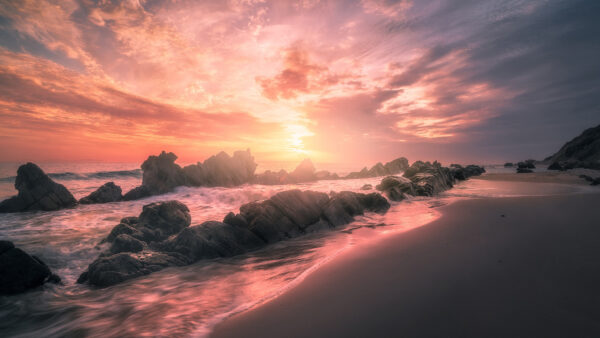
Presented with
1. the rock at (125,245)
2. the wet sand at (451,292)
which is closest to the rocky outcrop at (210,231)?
the rock at (125,245)

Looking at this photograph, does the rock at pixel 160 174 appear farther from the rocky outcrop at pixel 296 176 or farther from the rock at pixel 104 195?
the rocky outcrop at pixel 296 176

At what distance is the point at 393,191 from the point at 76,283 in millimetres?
16502

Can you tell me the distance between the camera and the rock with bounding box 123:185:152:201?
74.2 ft

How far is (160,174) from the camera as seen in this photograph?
26.9m

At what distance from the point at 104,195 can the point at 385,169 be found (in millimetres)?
52276

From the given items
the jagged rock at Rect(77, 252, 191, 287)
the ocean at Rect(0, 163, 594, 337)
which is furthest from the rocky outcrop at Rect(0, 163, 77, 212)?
the jagged rock at Rect(77, 252, 191, 287)

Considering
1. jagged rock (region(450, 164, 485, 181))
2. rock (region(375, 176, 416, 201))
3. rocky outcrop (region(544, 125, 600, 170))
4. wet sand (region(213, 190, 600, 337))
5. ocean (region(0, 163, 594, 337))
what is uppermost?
rocky outcrop (region(544, 125, 600, 170))

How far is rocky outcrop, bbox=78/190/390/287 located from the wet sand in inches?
163

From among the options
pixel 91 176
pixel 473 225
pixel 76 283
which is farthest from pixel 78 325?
pixel 91 176

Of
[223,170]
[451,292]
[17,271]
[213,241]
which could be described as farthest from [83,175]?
[451,292]

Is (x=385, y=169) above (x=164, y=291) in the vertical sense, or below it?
above

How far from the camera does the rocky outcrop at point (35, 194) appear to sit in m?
17.1

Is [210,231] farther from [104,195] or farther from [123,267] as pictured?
[104,195]

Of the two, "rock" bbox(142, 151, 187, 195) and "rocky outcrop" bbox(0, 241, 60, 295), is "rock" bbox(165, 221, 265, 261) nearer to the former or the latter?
"rocky outcrop" bbox(0, 241, 60, 295)
